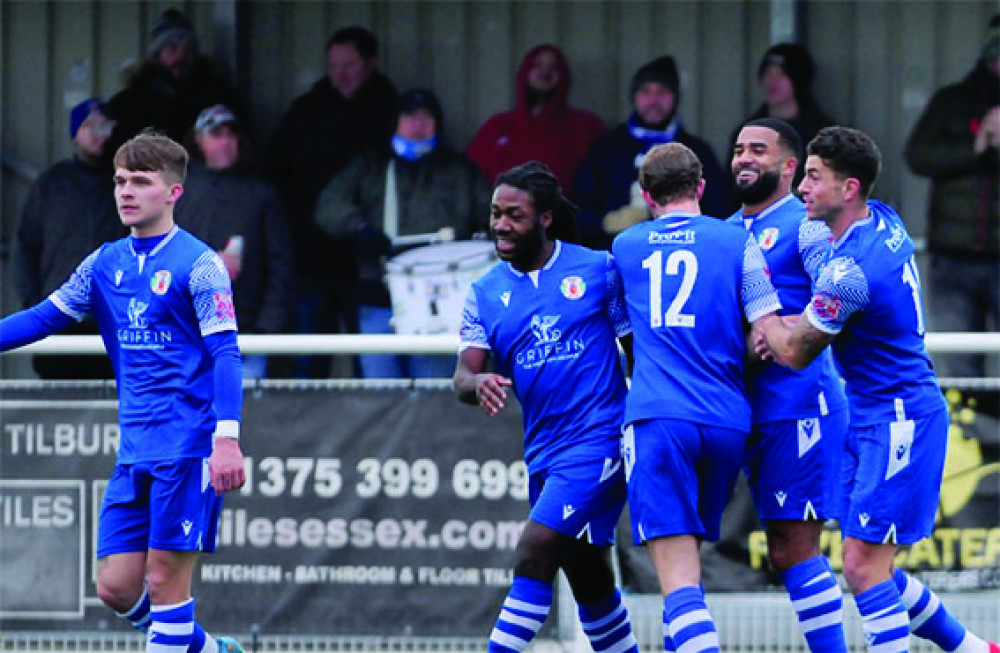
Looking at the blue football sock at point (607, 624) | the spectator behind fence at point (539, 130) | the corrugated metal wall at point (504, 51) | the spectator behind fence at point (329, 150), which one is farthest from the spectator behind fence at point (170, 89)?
the blue football sock at point (607, 624)

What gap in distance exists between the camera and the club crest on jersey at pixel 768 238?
7379 millimetres

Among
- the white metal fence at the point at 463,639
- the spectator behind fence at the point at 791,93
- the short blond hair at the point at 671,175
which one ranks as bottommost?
the white metal fence at the point at 463,639

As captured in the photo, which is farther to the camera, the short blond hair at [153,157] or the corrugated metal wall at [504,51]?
the corrugated metal wall at [504,51]

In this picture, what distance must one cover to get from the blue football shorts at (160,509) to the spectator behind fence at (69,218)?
12.8 ft

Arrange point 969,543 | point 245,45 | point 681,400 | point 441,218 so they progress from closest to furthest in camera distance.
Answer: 1. point 681,400
2. point 969,543
3. point 441,218
4. point 245,45

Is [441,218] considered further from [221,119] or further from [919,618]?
[919,618]

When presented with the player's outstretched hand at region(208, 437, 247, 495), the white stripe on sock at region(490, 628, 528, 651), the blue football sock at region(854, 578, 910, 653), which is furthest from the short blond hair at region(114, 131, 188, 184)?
the blue football sock at region(854, 578, 910, 653)

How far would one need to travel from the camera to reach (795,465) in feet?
24.2

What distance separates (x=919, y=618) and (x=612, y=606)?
1.18 meters

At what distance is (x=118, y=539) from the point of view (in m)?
7.34

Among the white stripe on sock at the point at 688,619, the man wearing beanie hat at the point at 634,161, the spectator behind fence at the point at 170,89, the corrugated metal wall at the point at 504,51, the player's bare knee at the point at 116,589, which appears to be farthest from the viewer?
the corrugated metal wall at the point at 504,51

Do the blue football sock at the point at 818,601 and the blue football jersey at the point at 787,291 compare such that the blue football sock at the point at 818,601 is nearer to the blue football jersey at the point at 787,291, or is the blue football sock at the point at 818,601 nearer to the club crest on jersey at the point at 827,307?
the blue football jersey at the point at 787,291

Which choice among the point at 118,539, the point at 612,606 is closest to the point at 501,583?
the point at 612,606

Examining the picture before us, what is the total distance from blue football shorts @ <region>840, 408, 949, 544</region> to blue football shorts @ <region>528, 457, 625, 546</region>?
0.86 metres
